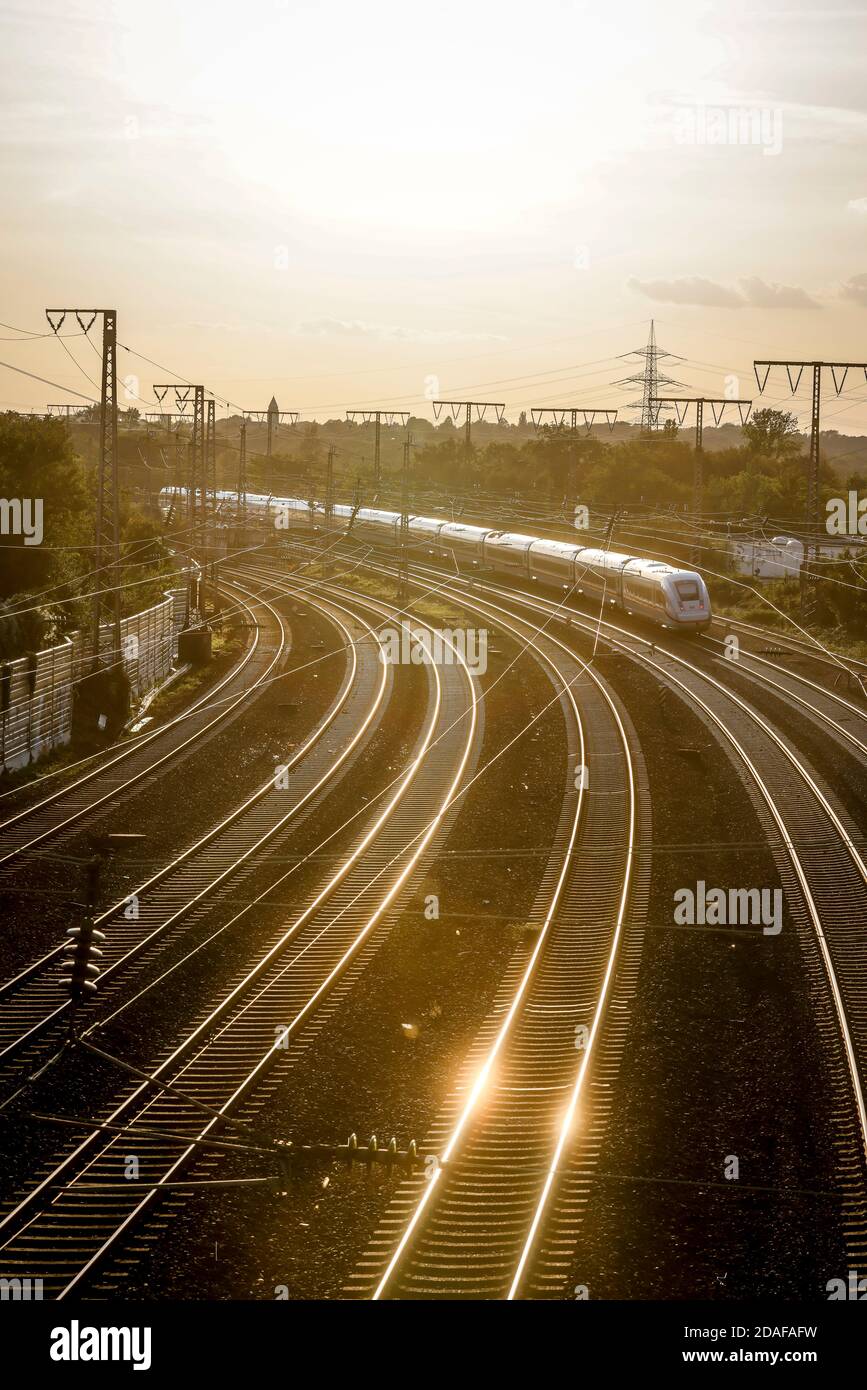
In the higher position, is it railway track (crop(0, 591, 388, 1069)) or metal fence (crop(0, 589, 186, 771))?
metal fence (crop(0, 589, 186, 771))

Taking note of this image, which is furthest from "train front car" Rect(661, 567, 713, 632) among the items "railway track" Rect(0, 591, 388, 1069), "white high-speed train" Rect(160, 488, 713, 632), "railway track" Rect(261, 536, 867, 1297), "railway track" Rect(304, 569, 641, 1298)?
"railway track" Rect(304, 569, 641, 1298)

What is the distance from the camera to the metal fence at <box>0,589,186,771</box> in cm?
2550

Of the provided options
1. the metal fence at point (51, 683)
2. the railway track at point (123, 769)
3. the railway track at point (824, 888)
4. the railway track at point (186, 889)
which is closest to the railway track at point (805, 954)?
the railway track at point (824, 888)

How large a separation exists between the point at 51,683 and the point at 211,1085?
1746cm

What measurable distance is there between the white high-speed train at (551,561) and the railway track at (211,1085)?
2670 cm

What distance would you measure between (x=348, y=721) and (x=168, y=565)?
24.9 m

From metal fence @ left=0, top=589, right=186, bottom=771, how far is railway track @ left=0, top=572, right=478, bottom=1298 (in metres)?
8.58

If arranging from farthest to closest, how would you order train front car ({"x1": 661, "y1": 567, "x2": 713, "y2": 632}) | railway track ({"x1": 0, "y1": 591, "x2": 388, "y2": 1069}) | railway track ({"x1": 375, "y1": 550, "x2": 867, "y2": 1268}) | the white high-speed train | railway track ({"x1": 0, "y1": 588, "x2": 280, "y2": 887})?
the white high-speed train → train front car ({"x1": 661, "y1": 567, "x2": 713, "y2": 632}) → railway track ({"x1": 0, "y1": 588, "x2": 280, "y2": 887}) → railway track ({"x1": 0, "y1": 591, "x2": 388, "y2": 1069}) → railway track ({"x1": 375, "y1": 550, "x2": 867, "y2": 1268})

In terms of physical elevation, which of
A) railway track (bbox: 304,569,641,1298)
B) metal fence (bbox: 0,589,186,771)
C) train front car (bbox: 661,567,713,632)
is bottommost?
railway track (bbox: 304,569,641,1298)

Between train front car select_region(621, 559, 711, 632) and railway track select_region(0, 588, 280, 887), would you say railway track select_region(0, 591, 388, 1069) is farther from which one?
train front car select_region(621, 559, 711, 632)

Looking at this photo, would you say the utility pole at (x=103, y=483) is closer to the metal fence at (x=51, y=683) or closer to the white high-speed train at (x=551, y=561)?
the metal fence at (x=51, y=683)

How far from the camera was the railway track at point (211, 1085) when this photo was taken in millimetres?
9617
